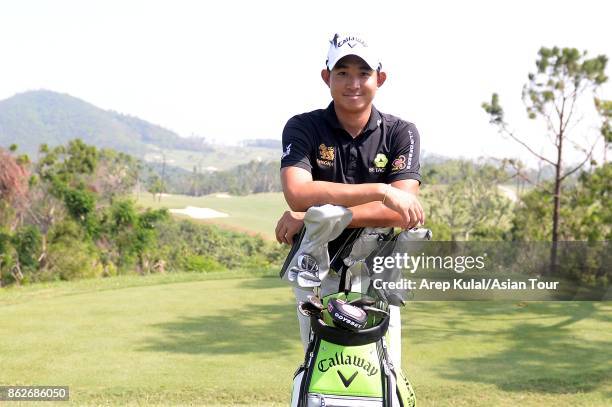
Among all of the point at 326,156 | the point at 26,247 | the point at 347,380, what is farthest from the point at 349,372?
the point at 26,247

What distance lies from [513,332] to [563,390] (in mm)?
2036

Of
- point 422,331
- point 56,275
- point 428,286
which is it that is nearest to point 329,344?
point 422,331

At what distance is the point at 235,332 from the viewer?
7.06 meters

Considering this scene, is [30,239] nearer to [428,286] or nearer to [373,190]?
[428,286]

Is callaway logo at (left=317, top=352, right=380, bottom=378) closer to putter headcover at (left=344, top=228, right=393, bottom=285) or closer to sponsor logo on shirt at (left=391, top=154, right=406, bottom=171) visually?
putter headcover at (left=344, top=228, right=393, bottom=285)

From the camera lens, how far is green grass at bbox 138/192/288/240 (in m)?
93.7

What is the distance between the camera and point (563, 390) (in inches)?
203

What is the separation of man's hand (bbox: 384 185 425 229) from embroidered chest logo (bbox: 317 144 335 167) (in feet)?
1.46

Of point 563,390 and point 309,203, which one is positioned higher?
point 309,203

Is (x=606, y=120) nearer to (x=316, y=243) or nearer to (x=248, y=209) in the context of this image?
(x=316, y=243)

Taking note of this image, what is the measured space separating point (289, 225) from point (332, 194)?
0.22 m

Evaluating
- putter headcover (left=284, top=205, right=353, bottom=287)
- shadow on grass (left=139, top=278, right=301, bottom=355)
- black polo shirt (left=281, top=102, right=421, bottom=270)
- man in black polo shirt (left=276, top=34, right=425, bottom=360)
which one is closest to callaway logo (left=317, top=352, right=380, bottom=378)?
putter headcover (left=284, top=205, right=353, bottom=287)

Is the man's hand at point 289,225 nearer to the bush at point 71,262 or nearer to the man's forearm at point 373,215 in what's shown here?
the man's forearm at point 373,215

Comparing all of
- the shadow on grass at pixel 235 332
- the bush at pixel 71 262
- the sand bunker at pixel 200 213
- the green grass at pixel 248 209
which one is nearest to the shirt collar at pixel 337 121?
the shadow on grass at pixel 235 332
